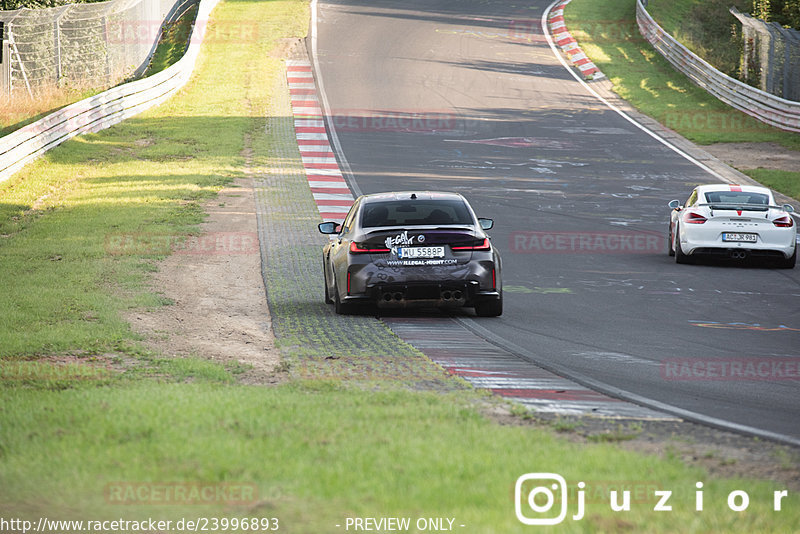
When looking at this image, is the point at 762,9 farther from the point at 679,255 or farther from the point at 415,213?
the point at 415,213

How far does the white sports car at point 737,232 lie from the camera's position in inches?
692

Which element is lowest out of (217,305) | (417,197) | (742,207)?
(217,305)

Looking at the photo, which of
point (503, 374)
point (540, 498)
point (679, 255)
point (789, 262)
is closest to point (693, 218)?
point (679, 255)

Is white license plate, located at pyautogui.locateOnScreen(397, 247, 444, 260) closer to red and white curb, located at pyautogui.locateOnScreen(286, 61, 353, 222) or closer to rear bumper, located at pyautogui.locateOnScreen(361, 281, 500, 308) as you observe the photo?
rear bumper, located at pyautogui.locateOnScreen(361, 281, 500, 308)

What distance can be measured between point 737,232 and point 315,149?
52.9ft

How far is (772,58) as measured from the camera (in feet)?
123

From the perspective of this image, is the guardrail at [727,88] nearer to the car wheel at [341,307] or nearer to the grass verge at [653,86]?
the grass verge at [653,86]

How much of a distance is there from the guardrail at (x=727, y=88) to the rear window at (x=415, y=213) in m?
25.2

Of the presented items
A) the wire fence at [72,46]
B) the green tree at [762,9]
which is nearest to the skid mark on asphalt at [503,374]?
the wire fence at [72,46]

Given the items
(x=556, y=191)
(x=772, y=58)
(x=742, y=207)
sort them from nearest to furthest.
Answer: (x=742, y=207), (x=556, y=191), (x=772, y=58)

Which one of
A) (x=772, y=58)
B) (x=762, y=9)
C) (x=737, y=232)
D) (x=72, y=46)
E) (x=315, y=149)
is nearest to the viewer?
(x=737, y=232)

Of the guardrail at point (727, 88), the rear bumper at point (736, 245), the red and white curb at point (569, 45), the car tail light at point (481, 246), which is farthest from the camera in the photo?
the red and white curb at point (569, 45)

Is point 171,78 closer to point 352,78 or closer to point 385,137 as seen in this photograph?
point 352,78

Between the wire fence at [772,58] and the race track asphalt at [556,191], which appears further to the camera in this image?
the wire fence at [772,58]
